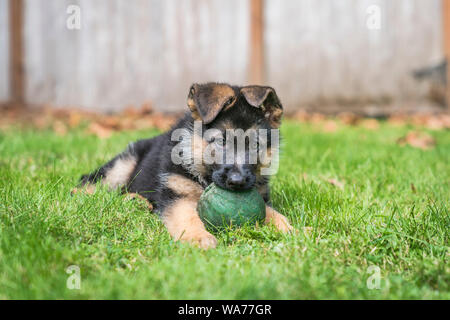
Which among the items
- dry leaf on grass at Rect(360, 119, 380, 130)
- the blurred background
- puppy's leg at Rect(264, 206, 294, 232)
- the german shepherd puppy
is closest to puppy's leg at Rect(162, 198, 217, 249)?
the german shepherd puppy

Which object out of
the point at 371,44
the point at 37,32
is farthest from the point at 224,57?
the point at 37,32

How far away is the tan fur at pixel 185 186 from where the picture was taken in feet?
11.0

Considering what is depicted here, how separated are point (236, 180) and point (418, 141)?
384 cm

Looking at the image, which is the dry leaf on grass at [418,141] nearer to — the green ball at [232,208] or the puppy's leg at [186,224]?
the green ball at [232,208]

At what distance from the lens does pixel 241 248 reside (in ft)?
8.93

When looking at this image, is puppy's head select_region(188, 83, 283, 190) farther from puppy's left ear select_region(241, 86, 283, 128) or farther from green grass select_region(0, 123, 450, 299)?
green grass select_region(0, 123, 450, 299)

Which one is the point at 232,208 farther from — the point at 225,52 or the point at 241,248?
the point at 225,52

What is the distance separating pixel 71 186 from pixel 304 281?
1932 mm

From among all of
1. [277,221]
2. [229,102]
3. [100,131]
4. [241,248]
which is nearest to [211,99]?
[229,102]

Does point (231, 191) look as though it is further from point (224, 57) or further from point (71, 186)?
point (224, 57)

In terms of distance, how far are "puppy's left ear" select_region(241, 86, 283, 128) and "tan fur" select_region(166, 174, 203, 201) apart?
0.71m

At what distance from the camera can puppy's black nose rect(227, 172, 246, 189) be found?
291 centimetres

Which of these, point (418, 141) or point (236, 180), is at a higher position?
point (236, 180)

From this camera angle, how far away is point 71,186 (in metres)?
3.39
